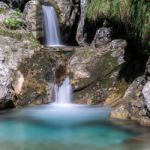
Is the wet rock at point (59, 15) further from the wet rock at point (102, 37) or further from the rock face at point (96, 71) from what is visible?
the rock face at point (96, 71)

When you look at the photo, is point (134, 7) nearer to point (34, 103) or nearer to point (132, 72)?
point (132, 72)

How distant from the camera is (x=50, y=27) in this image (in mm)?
17109

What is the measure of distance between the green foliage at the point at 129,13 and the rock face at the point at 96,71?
1174 millimetres

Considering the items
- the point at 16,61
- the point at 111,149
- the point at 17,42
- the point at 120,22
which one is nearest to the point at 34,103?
the point at 16,61

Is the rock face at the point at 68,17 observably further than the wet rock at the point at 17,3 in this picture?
Yes

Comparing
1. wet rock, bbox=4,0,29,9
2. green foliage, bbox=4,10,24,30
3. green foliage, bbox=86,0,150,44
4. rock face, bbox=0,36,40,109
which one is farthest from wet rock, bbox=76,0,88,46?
green foliage, bbox=86,0,150,44

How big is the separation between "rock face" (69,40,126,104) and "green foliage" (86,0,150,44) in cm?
117

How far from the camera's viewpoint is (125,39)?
1430 centimetres

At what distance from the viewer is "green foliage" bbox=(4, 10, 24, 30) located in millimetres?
15891

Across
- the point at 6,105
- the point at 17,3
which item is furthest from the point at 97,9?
the point at 17,3

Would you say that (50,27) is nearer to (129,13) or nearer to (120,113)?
(129,13)

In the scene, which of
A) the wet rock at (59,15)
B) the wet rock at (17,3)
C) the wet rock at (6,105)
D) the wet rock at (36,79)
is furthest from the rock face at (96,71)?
the wet rock at (17,3)

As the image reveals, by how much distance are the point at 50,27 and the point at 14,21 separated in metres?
1.67

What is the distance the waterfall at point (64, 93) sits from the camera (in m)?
13.3
